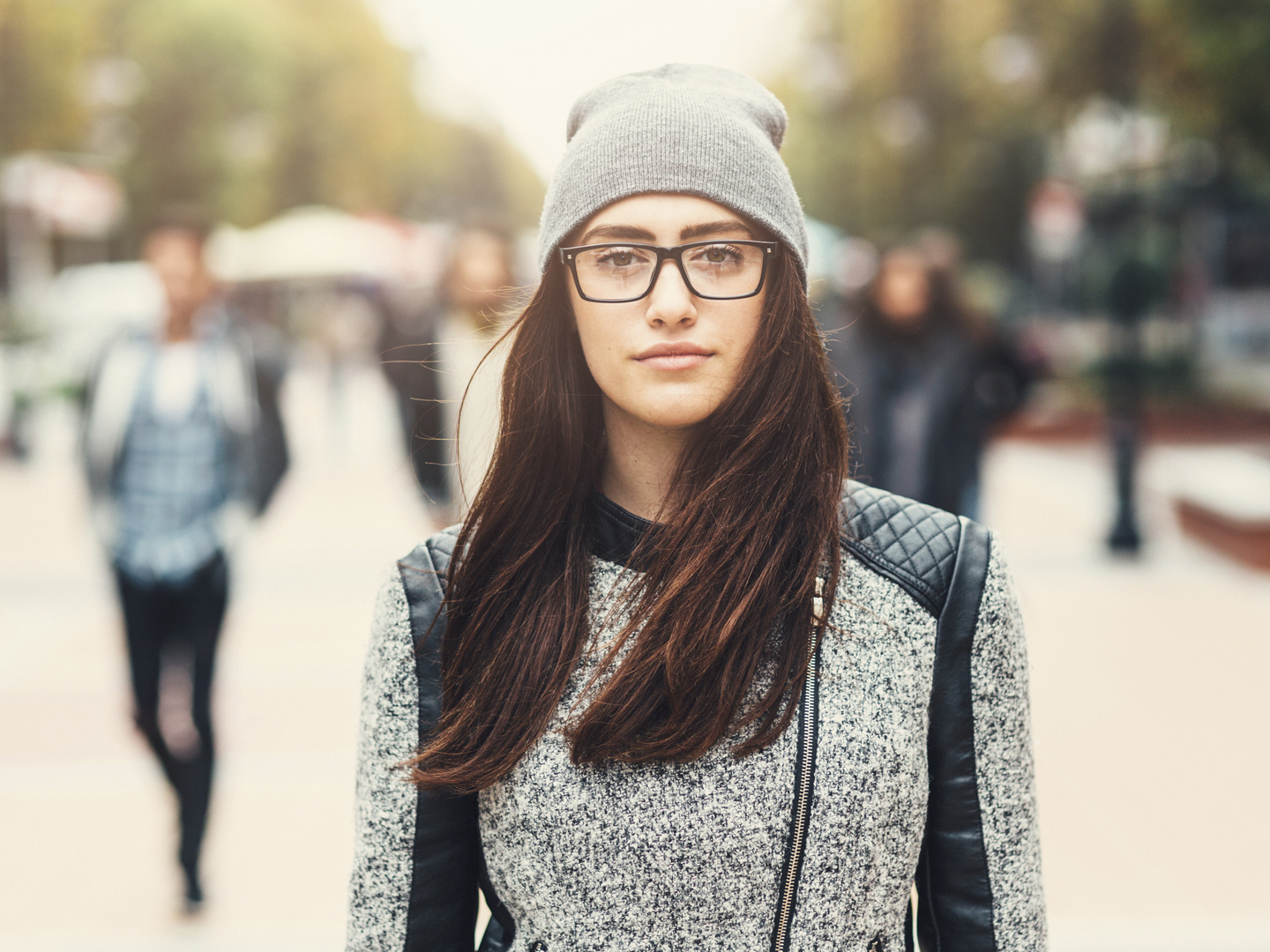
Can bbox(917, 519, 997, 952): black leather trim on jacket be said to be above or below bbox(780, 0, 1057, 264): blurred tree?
below

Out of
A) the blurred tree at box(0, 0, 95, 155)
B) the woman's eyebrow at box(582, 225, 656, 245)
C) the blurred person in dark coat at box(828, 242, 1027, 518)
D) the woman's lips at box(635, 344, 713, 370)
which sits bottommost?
the woman's lips at box(635, 344, 713, 370)

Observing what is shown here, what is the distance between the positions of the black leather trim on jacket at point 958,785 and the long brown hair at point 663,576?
151 millimetres

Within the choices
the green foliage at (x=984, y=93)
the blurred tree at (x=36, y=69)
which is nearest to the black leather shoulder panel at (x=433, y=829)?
the green foliage at (x=984, y=93)

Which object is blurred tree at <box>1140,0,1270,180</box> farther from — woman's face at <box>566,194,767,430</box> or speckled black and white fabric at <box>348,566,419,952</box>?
speckled black and white fabric at <box>348,566,419,952</box>

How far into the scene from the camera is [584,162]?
4.90ft

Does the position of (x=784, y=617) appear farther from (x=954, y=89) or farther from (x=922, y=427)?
(x=954, y=89)

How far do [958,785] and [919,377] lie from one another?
444 centimetres

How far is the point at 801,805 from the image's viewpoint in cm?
141

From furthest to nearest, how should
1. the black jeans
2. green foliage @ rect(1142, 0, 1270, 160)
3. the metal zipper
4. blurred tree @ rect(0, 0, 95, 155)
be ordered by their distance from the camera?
blurred tree @ rect(0, 0, 95, 155) → green foliage @ rect(1142, 0, 1270, 160) → the black jeans → the metal zipper

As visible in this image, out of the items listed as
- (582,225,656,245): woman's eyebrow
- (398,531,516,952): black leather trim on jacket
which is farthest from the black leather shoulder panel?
(582,225,656,245): woman's eyebrow

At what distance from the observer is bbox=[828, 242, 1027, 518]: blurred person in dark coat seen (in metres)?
5.64

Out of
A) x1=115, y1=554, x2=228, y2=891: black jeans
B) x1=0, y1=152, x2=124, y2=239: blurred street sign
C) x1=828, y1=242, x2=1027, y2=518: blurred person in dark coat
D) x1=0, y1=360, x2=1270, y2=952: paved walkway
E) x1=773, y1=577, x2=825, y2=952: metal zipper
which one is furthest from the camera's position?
x1=0, y1=152, x2=124, y2=239: blurred street sign

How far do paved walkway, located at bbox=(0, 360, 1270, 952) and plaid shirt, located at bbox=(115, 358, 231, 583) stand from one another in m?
0.96

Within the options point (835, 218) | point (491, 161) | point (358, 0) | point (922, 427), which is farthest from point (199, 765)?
point (491, 161)
